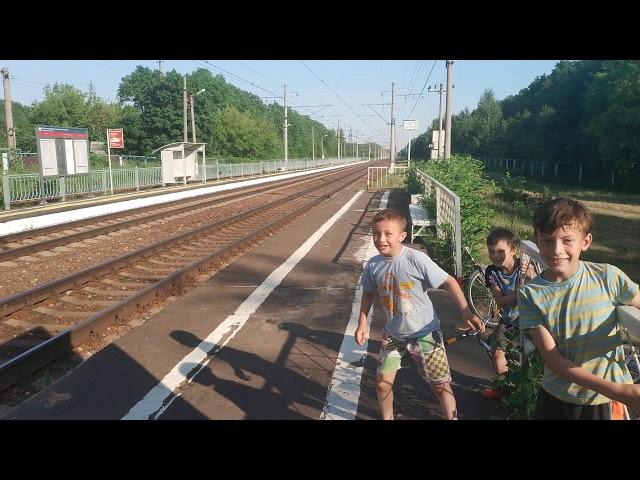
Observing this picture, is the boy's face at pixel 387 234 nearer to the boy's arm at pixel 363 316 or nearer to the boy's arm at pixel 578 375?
the boy's arm at pixel 363 316

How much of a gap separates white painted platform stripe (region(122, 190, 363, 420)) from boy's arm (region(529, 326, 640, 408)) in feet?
9.11

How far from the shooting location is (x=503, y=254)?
12.9 feet

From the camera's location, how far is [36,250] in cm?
1042

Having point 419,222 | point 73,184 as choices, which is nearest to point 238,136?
point 73,184

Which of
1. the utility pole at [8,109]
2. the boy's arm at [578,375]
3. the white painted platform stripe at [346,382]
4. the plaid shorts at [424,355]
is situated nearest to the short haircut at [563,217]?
the boy's arm at [578,375]

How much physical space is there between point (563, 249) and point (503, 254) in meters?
1.97

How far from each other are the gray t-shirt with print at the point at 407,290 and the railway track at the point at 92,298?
10.7ft

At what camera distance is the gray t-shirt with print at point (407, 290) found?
3166 millimetres

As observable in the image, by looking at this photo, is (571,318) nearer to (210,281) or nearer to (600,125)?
(210,281)

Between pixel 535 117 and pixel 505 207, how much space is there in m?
40.7

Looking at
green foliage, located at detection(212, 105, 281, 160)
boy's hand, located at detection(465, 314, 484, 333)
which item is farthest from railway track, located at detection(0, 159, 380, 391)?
green foliage, located at detection(212, 105, 281, 160)

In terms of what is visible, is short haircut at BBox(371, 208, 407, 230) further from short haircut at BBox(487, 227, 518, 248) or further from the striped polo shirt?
the striped polo shirt

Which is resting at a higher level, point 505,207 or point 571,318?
point 571,318

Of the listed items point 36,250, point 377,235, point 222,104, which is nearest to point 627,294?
point 377,235
